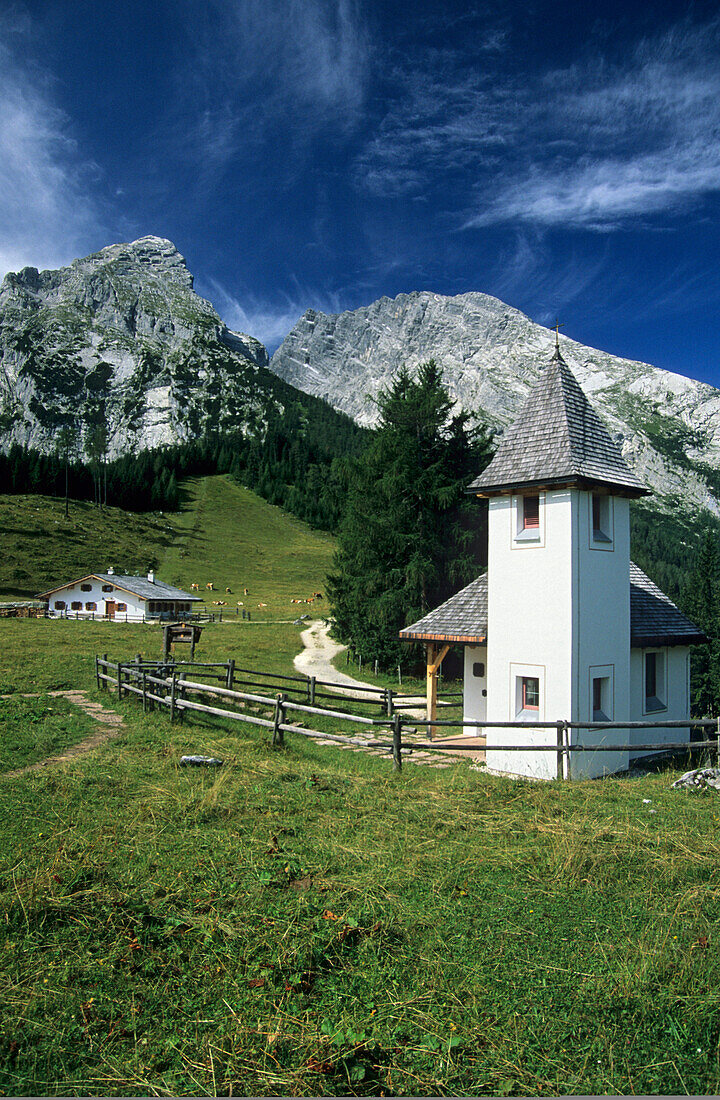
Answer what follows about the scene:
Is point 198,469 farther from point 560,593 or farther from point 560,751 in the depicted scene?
point 560,751

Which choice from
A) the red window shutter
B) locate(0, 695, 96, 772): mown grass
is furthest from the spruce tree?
locate(0, 695, 96, 772): mown grass

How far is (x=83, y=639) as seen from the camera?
121 ft

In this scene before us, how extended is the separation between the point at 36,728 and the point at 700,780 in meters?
14.3

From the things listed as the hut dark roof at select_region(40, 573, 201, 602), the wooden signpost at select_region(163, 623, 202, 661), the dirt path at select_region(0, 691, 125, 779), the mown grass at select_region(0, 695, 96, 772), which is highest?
the hut dark roof at select_region(40, 573, 201, 602)

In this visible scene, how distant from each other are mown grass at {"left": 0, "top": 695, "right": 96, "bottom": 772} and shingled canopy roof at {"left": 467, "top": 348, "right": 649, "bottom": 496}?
38.4ft

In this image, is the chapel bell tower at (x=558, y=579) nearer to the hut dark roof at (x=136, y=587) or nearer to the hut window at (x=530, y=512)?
the hut window at (x=530, y=512)

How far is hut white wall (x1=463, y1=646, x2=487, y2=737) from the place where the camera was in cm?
1930

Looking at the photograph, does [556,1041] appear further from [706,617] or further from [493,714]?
[706,617]

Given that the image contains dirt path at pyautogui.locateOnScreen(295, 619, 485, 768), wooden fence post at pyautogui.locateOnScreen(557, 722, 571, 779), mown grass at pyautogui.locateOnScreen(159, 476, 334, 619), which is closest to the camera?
wooden fence post at pyautogui.locateOnScreen(557, 722, 571, 779)

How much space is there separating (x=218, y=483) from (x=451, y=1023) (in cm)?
13932

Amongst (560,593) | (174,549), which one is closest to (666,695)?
(560,593)

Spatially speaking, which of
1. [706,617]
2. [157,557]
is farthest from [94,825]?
[157,557]

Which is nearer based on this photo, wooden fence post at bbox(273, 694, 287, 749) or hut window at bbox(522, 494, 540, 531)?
wooden fence post at bbox(273, 694, 287, 749)

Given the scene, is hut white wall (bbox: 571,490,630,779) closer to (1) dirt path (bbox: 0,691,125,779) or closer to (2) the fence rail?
(2) the fence rail
